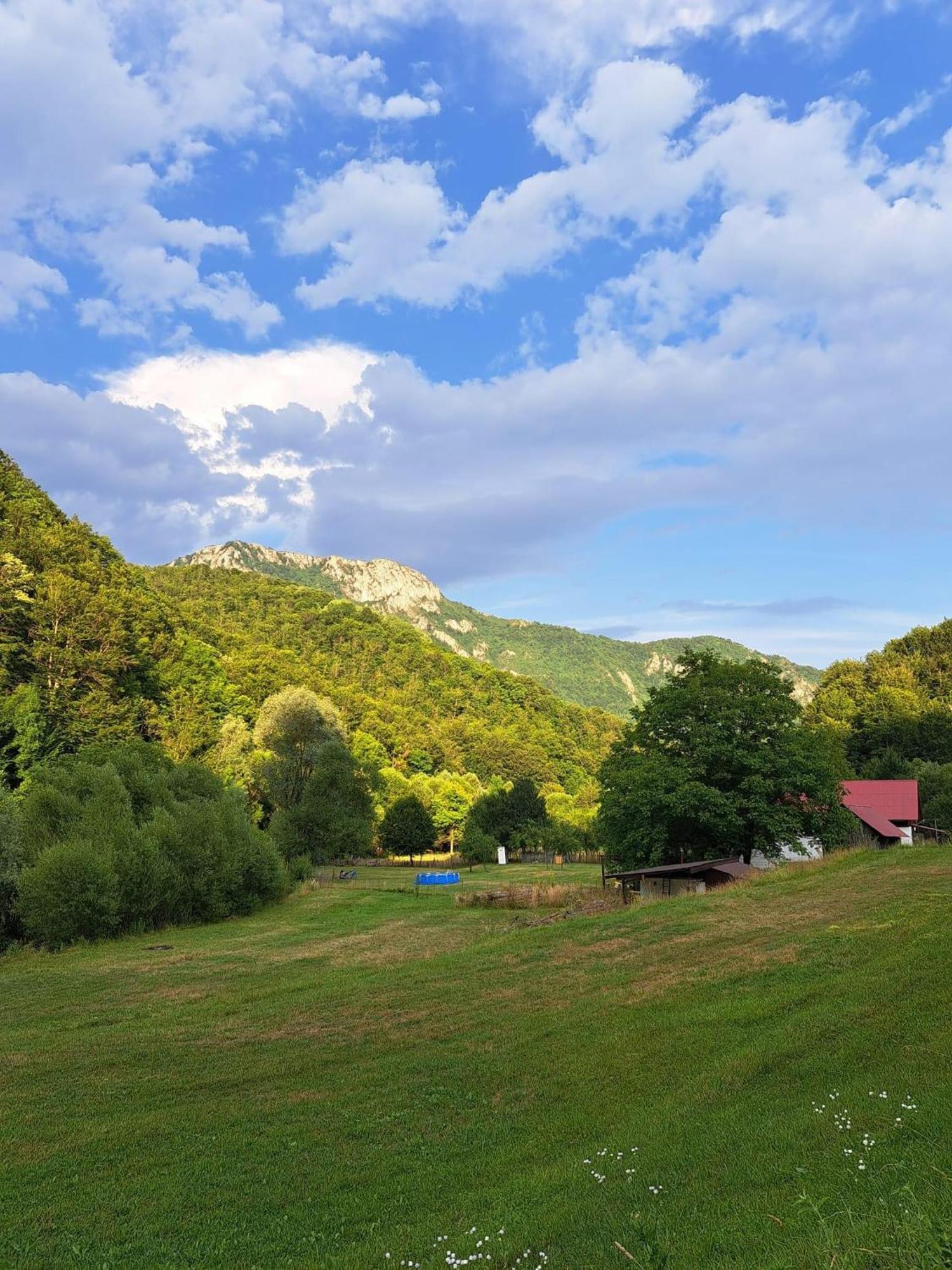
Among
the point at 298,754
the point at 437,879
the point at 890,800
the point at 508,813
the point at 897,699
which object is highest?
the point at 897,699

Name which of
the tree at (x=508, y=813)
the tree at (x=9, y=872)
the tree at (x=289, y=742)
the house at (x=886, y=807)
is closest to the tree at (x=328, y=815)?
the tree at (x=289, y=742)

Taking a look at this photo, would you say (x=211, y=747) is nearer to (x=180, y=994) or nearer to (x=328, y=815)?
(x=328, y=815)

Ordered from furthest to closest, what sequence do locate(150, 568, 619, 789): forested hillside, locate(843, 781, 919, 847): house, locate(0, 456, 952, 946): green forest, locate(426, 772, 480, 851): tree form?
locate(150, 568, 619, 789): forested hillside
locate(426, 772, 480, 851): tree
locate(843, 781, 919, 847): house
locate(0, 456, 952, 946): green forest

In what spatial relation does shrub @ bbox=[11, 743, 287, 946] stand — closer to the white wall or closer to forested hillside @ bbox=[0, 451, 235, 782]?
forested hillside @ bbox=[0, 451, 235, 782]

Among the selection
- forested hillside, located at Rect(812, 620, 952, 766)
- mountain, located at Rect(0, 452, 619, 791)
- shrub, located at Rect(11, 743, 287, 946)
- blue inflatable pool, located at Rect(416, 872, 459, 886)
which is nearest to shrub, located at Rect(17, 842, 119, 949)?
shrub, located at Rect(11, 743, 287, 946)

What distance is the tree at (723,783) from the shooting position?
36094 mm

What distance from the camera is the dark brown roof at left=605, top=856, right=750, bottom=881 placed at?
32.3 m

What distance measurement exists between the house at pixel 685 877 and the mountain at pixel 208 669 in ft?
131

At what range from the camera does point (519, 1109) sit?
10469 millimetres

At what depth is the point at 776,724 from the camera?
39.3 metres

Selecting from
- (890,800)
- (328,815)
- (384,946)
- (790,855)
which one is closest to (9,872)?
(384,946)

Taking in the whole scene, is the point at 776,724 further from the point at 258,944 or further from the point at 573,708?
the point at 573,708

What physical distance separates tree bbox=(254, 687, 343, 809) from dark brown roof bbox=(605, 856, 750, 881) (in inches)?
1679

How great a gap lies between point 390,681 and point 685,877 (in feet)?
366
